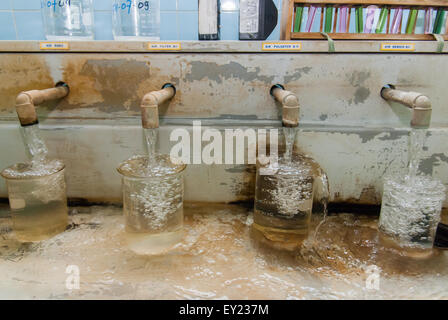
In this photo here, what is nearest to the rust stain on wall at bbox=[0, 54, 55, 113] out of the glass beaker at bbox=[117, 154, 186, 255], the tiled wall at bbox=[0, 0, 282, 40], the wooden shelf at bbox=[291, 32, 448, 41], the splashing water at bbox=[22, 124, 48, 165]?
the splashing water at bbox=[22, 124, 48, 165]

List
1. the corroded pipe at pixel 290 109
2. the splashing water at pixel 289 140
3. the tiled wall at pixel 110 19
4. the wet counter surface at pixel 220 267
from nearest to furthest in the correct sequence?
the wet counter surface at pixel 220 267 < the corroded pipe at pixel 290 109 < the splashing water at pixel 289 140 < the tiled wall at pixel 110 19

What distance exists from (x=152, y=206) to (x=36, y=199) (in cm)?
32

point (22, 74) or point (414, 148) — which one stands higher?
point (22, 74)

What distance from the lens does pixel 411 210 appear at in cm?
81

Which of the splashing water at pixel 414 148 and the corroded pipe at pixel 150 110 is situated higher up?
the corroded pipe at pixel 150 110

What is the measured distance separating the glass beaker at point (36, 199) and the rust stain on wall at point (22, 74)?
27cm

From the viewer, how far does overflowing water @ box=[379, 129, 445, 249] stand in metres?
0.80

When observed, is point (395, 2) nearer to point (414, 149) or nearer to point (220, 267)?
point (414, 149)

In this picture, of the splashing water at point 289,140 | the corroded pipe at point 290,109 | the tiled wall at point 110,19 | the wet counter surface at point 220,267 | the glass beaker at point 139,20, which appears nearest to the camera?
the wet counter surface at point 220,267

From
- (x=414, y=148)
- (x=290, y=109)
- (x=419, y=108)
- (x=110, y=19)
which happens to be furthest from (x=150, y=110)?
(x=110, y=19)

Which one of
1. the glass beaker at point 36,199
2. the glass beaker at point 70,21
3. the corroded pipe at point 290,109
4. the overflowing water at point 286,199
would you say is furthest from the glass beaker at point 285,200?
the glass beaker at point 70,21

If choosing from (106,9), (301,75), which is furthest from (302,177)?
(106,9)

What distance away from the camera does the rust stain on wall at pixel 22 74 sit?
0.98m

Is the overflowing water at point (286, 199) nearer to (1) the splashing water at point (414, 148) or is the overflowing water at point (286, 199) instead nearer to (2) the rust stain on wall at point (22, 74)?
(1) the splashing water at point (414, 148)
